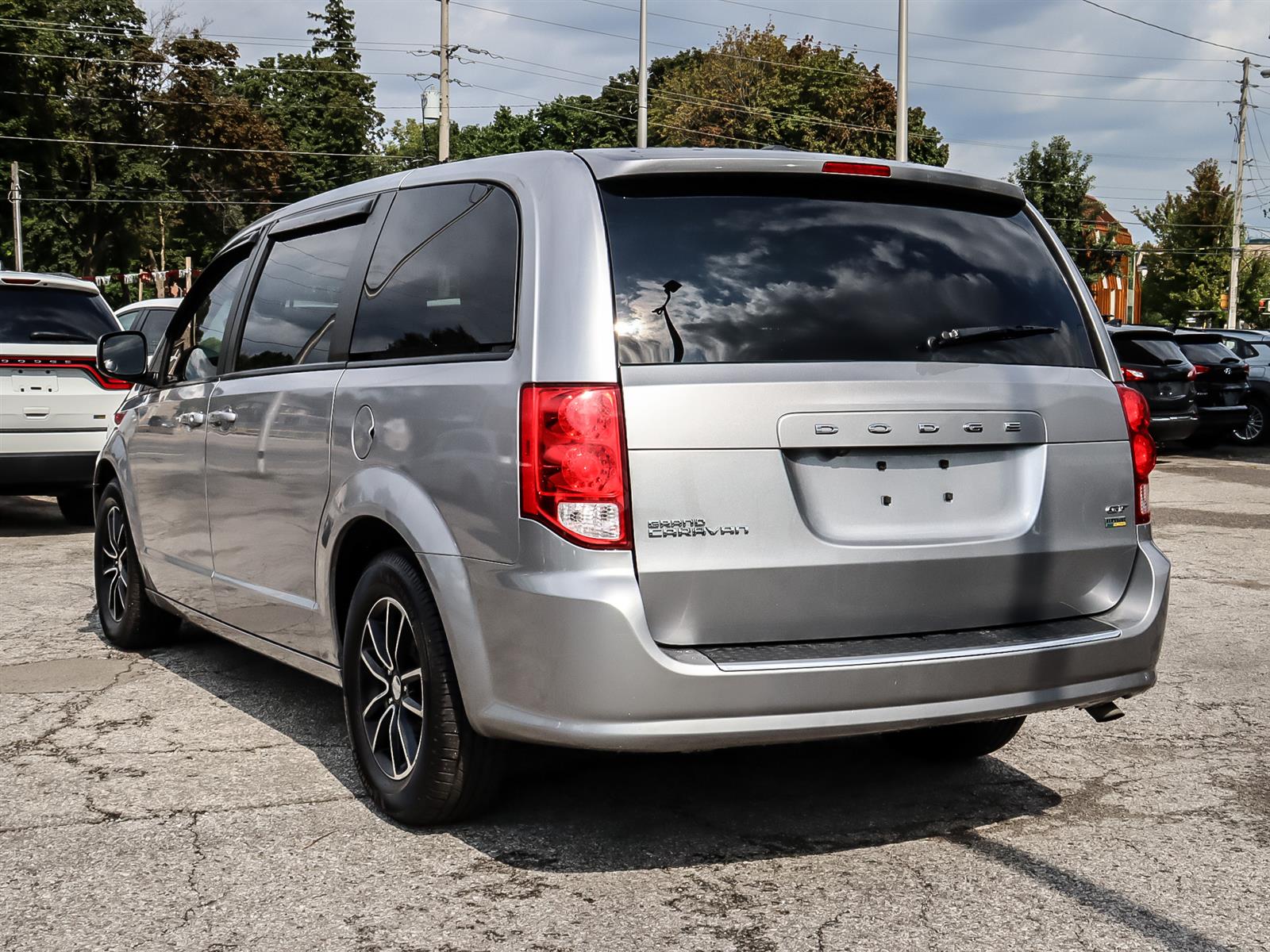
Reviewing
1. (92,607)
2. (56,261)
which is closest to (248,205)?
(56,261)

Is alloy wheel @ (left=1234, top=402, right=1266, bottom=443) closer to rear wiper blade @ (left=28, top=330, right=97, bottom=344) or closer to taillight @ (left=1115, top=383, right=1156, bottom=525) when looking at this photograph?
rear wiper blade @ (left=28, top=330, right=97, bottom=344)

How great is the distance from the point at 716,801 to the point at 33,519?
979 cm

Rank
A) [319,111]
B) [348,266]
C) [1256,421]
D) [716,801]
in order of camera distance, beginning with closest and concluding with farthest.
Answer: [716,801]
[348,266]
[1256,421]
[319,111]

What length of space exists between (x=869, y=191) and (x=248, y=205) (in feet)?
192

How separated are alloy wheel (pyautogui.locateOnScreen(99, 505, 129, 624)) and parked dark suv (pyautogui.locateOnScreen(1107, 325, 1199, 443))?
13573mm

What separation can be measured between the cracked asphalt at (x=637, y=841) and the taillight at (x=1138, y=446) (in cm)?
92

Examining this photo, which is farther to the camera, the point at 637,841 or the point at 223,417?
the point at 223,417

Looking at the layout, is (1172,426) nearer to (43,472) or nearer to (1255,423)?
(1255,423)

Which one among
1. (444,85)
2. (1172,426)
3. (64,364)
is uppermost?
(444,85)

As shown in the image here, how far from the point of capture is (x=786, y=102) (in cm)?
5919

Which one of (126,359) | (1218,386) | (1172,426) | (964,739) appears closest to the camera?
(964,739)

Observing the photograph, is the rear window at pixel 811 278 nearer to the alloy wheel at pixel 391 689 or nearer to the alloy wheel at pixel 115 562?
the alloy wheel at pixel 391 689

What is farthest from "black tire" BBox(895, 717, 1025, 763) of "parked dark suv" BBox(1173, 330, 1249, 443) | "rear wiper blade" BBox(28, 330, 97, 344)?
"parked dark suv" BBox(1173, 330, 1249, 443)

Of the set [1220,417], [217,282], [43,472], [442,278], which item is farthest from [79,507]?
[1220,417]
